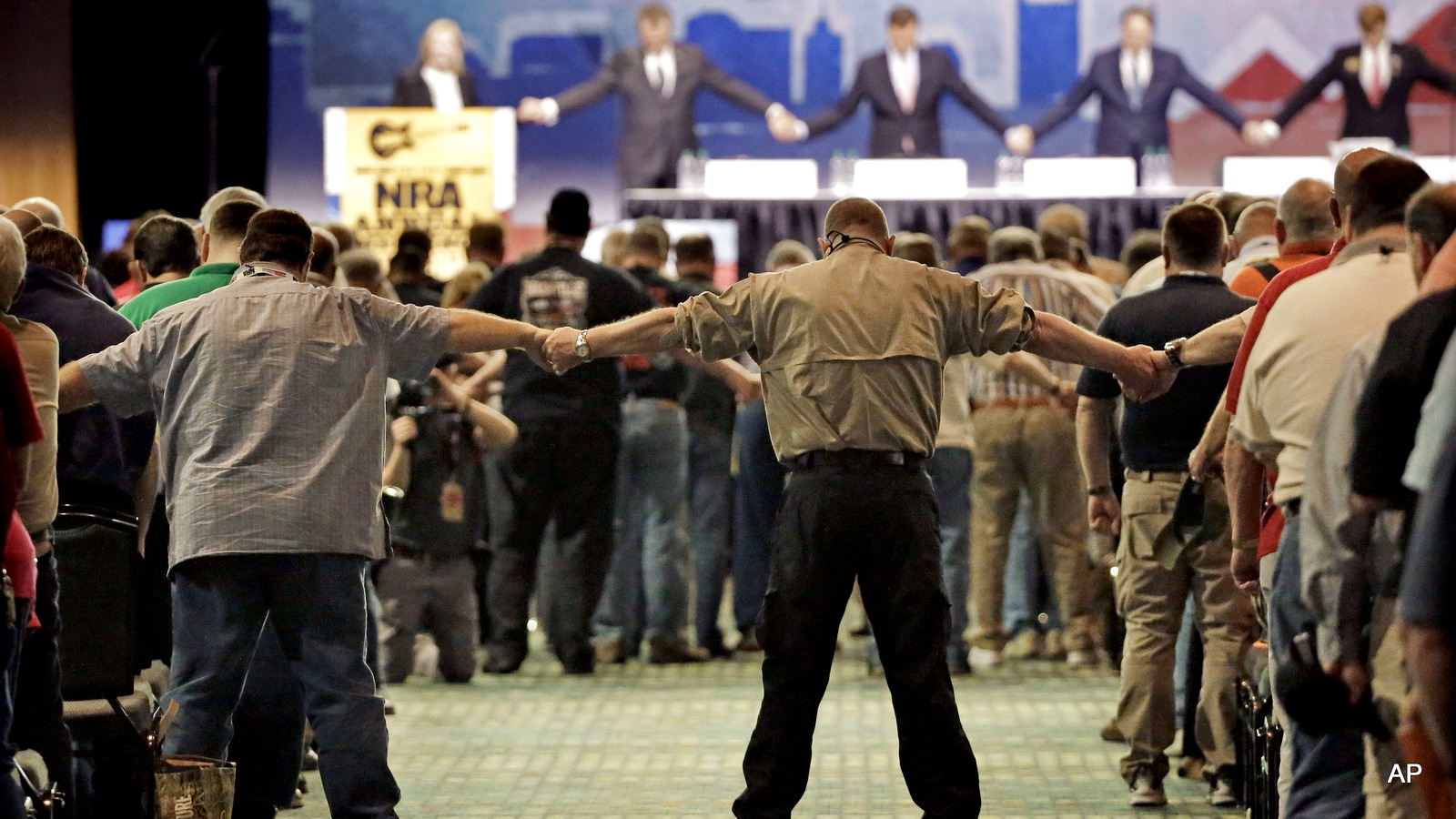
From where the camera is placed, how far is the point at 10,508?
370cm

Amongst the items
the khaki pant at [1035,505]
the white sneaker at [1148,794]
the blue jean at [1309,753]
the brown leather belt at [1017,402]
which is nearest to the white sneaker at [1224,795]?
the white sneaker at [1148,794]

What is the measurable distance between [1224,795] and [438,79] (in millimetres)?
9019

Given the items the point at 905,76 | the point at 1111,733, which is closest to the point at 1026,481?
the point at 1111,733

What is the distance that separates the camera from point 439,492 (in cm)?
792

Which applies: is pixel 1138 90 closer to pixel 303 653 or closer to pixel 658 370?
pixel 658 370

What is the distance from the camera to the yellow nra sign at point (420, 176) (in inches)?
421

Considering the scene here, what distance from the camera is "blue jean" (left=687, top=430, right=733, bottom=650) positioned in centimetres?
869

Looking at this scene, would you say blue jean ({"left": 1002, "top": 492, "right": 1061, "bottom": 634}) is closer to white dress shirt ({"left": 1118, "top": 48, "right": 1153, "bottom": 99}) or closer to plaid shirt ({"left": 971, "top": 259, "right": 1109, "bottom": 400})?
plaid shirt ({"left": 971, "top": 259, "right": 1109, "bottom": 400})

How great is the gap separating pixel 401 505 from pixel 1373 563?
491 cm

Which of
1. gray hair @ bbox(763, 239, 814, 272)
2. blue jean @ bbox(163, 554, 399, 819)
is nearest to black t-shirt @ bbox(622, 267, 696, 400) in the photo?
gray hair @ bbox(763, 239, 814, 272)

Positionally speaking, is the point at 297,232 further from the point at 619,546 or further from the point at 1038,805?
the point at 619,546

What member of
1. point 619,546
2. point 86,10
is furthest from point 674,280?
point 86,10

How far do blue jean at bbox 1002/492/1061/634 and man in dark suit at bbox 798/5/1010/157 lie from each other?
16.0 ft

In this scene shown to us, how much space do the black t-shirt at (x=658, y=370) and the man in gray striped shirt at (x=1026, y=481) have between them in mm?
1240
